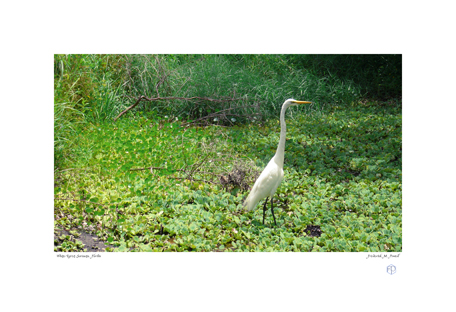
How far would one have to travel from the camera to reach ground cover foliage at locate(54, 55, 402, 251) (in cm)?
355

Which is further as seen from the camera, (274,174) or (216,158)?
(216,158)

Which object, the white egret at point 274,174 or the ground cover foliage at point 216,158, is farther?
the white egret at point 274,174

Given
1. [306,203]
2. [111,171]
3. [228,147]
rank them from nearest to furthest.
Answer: [306,203] < [111,171] < [228,147]

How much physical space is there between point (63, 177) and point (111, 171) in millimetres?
524

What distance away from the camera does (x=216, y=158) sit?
4.70 m

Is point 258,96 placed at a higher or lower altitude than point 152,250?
higher

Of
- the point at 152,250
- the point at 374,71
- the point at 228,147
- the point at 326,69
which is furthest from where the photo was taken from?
the point at 326,69

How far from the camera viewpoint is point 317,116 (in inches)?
272

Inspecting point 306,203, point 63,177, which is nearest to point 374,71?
point 306,203

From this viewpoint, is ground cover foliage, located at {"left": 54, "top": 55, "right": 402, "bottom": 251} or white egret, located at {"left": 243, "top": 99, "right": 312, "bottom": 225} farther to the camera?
white egret, located at {"left": 243, "top": 99, "right": 312, "bottom": 225}

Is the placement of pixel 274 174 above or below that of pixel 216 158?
below

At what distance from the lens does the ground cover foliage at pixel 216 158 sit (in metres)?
3.55

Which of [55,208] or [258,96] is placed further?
[258,96]

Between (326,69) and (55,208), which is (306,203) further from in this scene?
(326,69)
